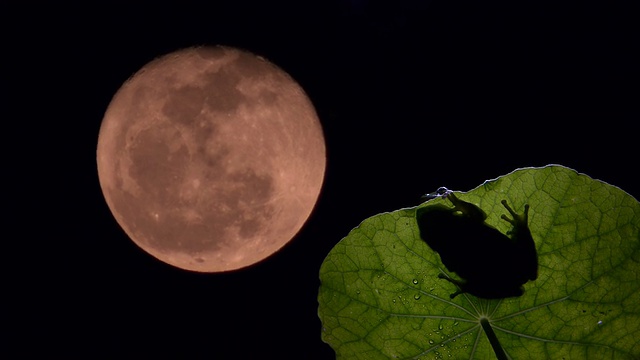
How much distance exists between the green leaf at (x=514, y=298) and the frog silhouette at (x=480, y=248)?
4 centimetres

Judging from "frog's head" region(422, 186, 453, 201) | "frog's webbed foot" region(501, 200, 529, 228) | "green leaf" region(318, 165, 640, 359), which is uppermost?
"frog's head" region(422, 186, 453, 201)

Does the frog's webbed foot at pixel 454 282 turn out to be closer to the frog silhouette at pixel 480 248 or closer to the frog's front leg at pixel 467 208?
the frog silhouette at pixel 480 248

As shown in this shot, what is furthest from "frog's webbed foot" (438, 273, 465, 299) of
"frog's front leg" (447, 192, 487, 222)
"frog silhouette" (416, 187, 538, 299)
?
"frog's front leg" (447, 192, 487, 222)

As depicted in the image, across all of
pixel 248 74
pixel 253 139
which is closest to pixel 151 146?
pixel 253 139

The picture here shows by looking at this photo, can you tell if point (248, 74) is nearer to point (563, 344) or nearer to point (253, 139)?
point (253, 139)

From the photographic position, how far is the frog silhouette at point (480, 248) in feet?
4.70

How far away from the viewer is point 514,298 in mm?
1516

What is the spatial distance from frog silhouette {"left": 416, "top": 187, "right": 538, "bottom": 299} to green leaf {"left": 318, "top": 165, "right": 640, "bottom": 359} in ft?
0.13

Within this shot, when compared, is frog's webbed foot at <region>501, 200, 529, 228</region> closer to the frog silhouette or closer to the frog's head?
the frog silhouette

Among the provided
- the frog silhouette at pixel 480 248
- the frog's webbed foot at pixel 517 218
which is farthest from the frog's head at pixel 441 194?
the frog's webbed foot at pixel 517 218

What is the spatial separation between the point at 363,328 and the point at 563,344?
0.56 m

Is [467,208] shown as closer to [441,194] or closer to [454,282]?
[441,194]

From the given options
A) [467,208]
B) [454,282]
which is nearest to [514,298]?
[454,282]

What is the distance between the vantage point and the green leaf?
1.37 metres
